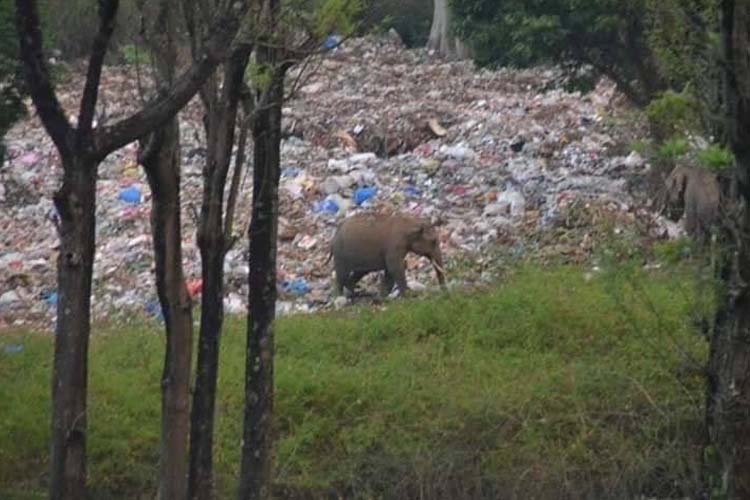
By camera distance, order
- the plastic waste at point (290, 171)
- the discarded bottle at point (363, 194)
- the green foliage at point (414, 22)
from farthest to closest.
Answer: the green foliage at point (414, 22)
the plastic waste at point (290, 171)
the discarded bottle at point (363, 194)

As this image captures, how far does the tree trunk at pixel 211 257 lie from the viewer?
24.0 feet

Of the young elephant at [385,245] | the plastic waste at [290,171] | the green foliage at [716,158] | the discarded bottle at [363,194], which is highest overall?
the plastic waste at [290,171]

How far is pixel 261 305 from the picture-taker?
7988mm

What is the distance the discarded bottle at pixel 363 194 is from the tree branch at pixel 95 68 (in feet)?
32.9

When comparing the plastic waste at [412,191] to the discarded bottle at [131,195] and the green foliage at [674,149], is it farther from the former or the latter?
the green foliage at [674,149]

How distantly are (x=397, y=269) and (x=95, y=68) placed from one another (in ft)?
22.9

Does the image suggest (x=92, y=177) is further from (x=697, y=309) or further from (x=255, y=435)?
(x=697, y=309)

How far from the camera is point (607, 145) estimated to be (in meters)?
18.2

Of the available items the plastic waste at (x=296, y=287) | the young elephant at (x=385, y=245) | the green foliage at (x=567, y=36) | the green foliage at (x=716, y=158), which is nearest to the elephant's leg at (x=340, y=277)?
the young elephant at (x=385, y=245)

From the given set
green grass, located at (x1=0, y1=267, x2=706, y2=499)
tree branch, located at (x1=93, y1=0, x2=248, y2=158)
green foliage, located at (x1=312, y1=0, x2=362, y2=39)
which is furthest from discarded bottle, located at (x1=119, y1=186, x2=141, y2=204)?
tree branch, located at (x1=93, y1=0, x2=248, y2=158)

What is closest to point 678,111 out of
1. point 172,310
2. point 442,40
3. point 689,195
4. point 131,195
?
point 172,310

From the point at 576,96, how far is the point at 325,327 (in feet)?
33.7

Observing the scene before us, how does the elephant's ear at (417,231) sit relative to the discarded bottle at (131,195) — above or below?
below

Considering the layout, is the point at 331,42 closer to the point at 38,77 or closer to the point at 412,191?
the point at 38,77
